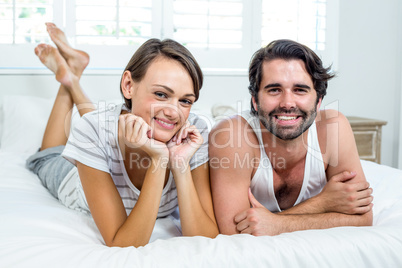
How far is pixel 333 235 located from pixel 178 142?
0.50m

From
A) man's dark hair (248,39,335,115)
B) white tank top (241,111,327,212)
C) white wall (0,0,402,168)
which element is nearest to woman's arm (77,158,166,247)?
white tank top (241,111,327,212)

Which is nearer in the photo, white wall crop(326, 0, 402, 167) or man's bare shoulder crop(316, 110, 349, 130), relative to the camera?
man's bare shoulder crop(316, 110, 349, 130)

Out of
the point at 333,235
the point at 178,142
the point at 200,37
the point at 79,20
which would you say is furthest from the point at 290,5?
the point at 333,235

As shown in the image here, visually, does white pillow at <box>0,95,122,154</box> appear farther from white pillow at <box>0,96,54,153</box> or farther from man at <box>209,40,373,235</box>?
man at <box>209,40,373,235</box>

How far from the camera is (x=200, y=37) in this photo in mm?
2863

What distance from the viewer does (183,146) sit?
1.20 meters

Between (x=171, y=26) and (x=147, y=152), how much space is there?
1844 millimetres

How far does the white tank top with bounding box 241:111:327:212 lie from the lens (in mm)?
1316

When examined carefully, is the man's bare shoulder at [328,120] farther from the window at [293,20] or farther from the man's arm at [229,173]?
the window at [293,20]

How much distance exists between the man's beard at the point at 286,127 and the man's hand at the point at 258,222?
0.86 ft

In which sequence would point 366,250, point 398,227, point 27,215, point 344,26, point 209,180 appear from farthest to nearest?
point 344,26
point 209,180
point 27,215
point 398,227
point 366,250

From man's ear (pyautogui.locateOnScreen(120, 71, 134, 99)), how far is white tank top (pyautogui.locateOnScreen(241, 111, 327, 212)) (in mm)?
415

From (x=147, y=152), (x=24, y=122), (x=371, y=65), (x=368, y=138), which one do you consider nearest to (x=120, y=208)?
(x=147, y=152)

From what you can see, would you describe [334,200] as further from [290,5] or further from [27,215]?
[290,5]
